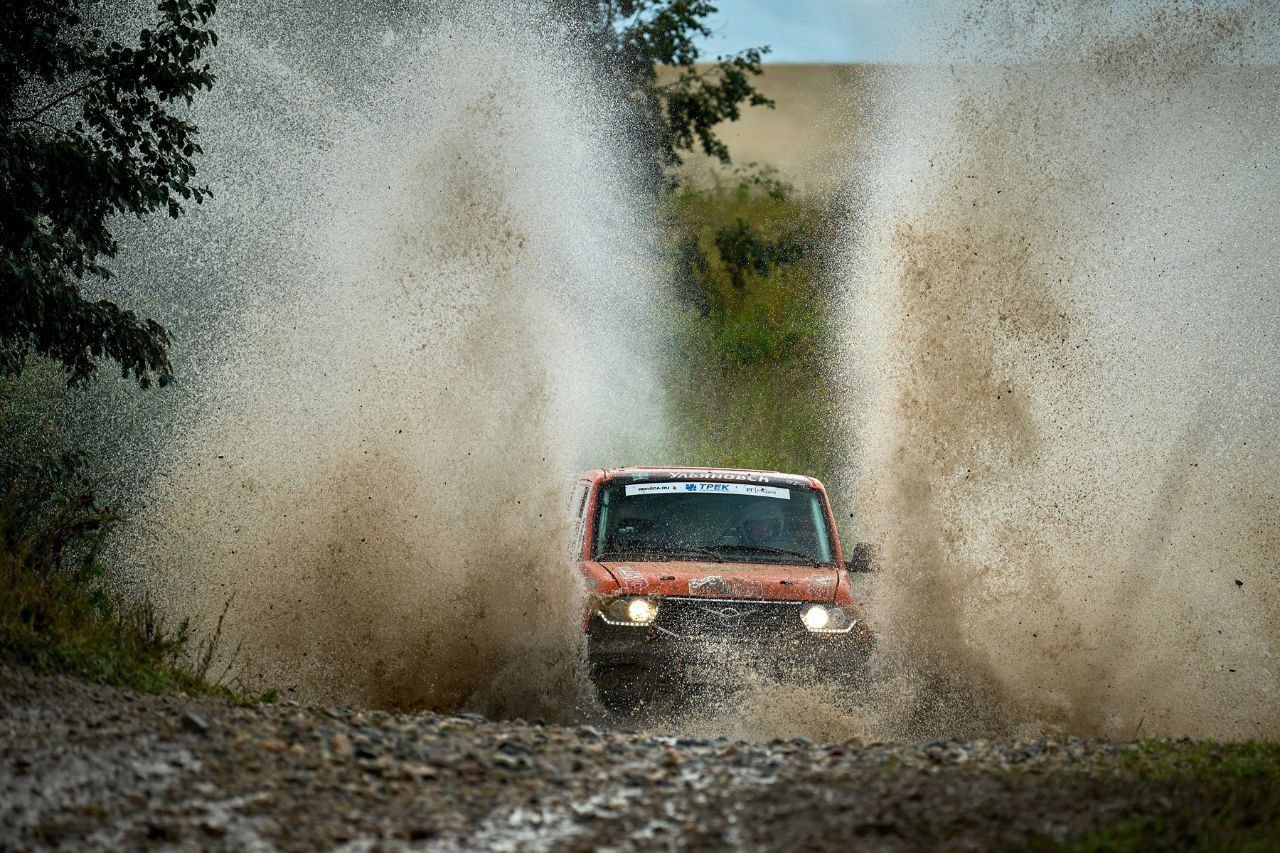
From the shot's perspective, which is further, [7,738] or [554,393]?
[554,393]

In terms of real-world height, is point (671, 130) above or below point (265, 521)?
above

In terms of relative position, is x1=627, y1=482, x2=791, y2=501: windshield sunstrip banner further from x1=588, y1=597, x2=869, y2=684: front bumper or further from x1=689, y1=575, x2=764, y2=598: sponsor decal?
x1=588, y1=597, x2=869, y2=684: front bumper

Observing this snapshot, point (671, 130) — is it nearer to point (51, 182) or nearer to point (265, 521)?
point (265, 521)

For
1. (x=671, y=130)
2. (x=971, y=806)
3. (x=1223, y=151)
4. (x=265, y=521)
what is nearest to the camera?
(x=971, y=806)

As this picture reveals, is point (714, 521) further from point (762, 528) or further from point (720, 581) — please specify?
point (720, 581)

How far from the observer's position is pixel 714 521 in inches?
457

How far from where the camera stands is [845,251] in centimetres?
1906

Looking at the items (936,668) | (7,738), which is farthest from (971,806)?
(936,668)

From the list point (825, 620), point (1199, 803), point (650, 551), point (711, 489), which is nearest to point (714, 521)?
point (711, 489)

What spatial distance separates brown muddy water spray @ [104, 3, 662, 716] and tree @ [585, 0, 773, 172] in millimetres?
2642

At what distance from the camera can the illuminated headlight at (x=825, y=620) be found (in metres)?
10.2

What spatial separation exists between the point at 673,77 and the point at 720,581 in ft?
65.5

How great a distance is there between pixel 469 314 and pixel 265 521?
402 cm

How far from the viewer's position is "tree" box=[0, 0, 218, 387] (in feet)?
33.2
